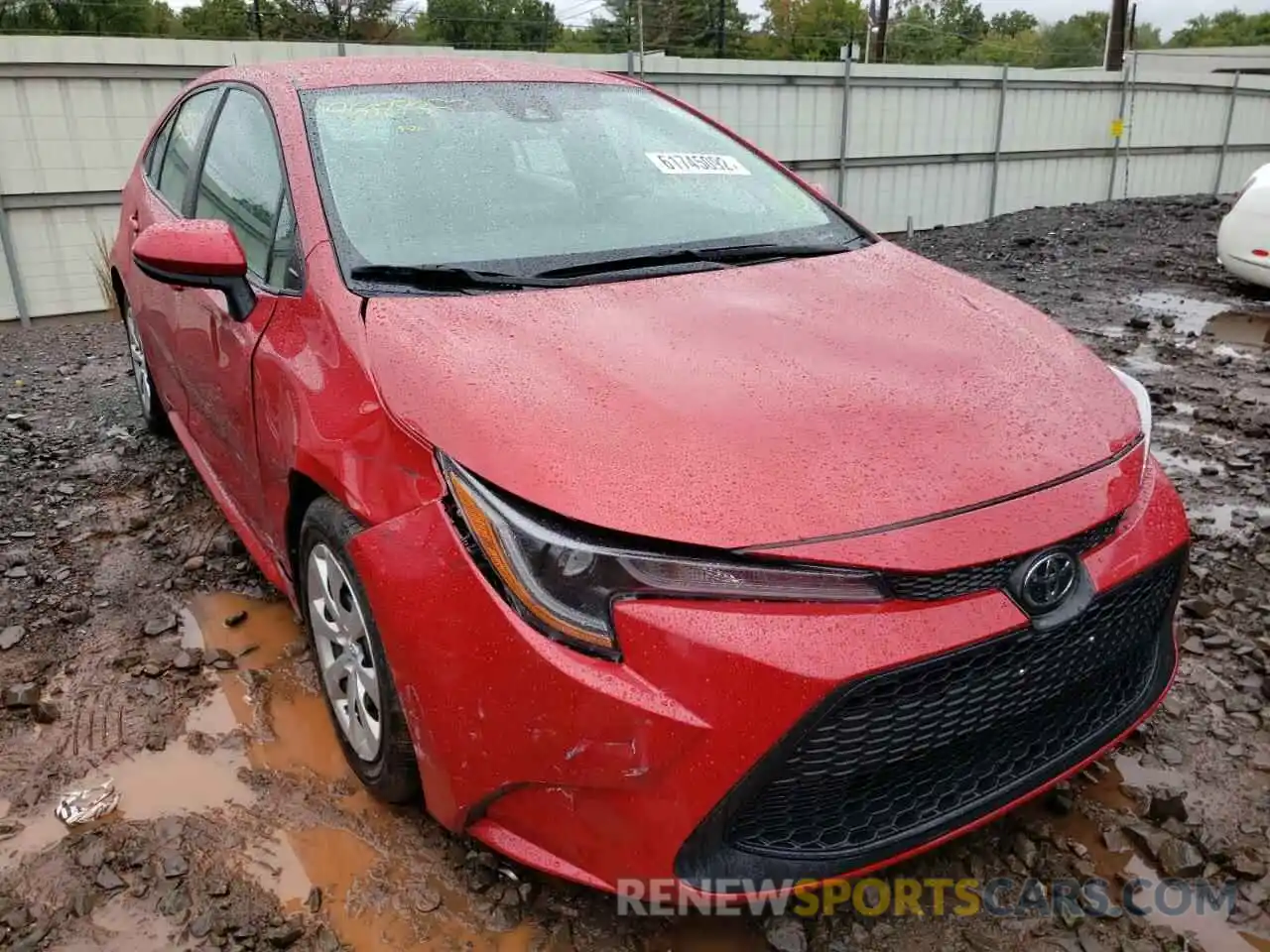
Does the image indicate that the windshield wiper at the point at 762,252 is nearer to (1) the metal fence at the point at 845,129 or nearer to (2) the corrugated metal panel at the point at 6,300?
(1) the metal fence at the point at 845,129

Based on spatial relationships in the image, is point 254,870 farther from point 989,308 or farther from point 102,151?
point 102,151

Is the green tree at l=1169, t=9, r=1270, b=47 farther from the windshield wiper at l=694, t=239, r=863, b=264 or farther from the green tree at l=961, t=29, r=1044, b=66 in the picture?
the windshield wiper at l=694, t=239, r=863, b=264

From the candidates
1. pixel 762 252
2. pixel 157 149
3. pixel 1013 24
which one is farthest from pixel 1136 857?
pixel 1013 24

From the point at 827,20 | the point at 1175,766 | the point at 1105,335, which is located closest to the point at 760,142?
the point at 1105,335

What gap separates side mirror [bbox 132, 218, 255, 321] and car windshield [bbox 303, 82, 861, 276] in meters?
0.28

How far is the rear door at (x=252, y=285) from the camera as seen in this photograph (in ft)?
7.85

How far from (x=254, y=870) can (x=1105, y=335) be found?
598 cm

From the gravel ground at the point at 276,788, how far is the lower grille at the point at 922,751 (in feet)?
1.13

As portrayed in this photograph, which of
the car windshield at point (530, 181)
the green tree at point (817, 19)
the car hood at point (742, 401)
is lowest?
the car hood at point (742, 401)

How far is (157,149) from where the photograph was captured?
3.86m

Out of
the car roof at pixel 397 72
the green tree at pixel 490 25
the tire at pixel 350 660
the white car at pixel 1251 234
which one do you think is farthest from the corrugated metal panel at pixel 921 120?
the green tree at pixel 490 25

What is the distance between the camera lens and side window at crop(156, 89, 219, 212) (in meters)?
3.30

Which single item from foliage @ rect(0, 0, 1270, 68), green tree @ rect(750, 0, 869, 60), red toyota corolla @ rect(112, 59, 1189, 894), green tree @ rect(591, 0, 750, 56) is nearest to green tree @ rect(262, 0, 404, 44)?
foliage @ rect(0, 0, 1270, 68)

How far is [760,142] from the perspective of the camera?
469 inches
